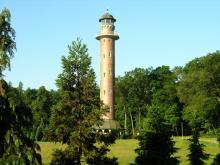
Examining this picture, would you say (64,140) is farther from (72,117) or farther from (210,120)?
(210,120)

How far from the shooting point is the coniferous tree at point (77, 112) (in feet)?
66.6

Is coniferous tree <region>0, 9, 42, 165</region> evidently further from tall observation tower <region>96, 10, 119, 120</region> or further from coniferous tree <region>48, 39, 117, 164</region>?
tall observation tower <region>96, 10, 119, 120</region>

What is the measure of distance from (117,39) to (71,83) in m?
38.6

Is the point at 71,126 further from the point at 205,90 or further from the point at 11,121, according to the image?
the point at 205,90

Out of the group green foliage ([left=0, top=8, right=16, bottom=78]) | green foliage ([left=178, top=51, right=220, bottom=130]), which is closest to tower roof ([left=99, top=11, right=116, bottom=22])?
green foliage ([left=178, top=51, right=220, bottom=130])

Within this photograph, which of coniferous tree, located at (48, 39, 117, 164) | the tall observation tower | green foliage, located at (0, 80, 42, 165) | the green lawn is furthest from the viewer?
the tall observation tower

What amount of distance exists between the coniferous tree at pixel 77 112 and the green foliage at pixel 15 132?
8009mm

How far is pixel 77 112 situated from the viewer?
2103 cm

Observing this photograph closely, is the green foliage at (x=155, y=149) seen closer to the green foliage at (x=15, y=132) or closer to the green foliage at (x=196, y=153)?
the green foliage at (x=196, y=153)

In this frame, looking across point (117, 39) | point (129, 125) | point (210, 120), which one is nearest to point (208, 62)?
point (210, 120)

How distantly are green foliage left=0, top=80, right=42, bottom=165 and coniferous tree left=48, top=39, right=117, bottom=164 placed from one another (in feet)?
26.3

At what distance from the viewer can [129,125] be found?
271 feet

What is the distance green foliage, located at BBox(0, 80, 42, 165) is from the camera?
11.3m

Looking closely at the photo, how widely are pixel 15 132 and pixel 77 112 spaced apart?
9.47 metres
